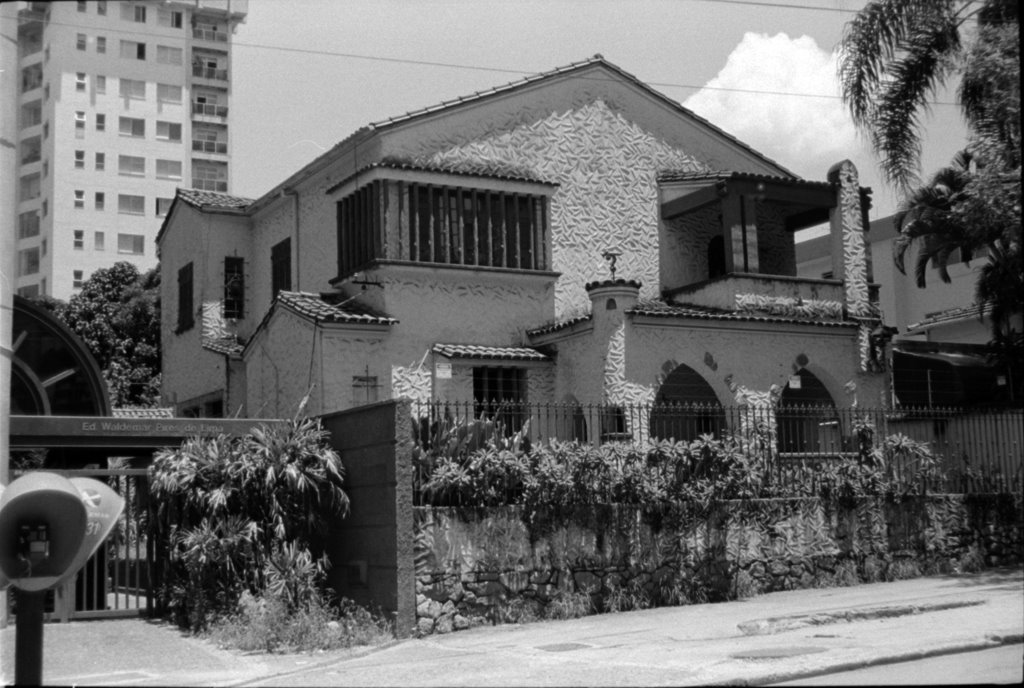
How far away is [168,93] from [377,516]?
62346 mm

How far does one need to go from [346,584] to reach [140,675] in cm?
351

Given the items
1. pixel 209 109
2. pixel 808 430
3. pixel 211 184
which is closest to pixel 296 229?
pixel 808 430

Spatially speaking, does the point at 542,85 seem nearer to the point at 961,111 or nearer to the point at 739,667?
the point at 961,111

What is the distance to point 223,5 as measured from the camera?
72.7 m

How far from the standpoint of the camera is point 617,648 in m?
12.0

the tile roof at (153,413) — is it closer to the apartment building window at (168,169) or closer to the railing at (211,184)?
the apartment building window at (168,169)

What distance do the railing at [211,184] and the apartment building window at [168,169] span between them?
4.40 feet

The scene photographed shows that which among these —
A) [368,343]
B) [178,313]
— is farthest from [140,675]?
[178,313]

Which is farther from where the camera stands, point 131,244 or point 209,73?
point 209,73

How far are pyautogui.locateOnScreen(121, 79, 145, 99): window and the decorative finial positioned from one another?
175 feet

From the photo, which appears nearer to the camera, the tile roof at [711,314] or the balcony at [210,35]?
the tile roof at [711,314]

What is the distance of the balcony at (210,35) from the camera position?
72125mm

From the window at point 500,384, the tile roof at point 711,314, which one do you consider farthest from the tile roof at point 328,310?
the tile roof at point 711,314

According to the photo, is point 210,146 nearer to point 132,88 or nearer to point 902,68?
point 132,88
